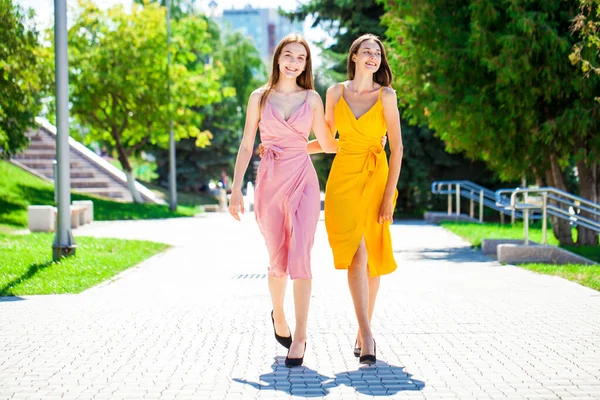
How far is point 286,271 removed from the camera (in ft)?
22.5

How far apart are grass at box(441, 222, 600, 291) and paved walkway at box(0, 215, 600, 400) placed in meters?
0.33

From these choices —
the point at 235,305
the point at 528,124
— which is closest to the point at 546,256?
the point at 528,124

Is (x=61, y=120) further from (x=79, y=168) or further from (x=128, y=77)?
(x=79, y=168)

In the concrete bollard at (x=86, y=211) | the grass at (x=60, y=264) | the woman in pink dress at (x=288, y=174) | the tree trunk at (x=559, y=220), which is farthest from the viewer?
the concrete bollard at (x=86, y=211)

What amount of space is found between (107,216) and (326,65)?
9.19 metres

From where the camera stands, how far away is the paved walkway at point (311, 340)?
19.5ft

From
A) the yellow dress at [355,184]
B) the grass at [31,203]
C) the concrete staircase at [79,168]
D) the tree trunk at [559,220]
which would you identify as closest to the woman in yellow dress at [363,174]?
the yellow dress at [355,184]

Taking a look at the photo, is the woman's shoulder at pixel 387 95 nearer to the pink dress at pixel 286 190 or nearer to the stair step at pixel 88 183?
the pink dress at pixel 286 190

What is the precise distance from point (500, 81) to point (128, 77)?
20.8 meters

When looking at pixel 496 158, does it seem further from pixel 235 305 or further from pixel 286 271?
pixel 286 271

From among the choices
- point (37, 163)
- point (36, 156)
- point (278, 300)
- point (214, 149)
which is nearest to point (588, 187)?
point (278, 300)

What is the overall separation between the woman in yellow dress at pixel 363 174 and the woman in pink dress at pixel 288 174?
16 cm

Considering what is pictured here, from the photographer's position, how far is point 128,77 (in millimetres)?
35812

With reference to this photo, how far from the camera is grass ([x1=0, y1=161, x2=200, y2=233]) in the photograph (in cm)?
2475
